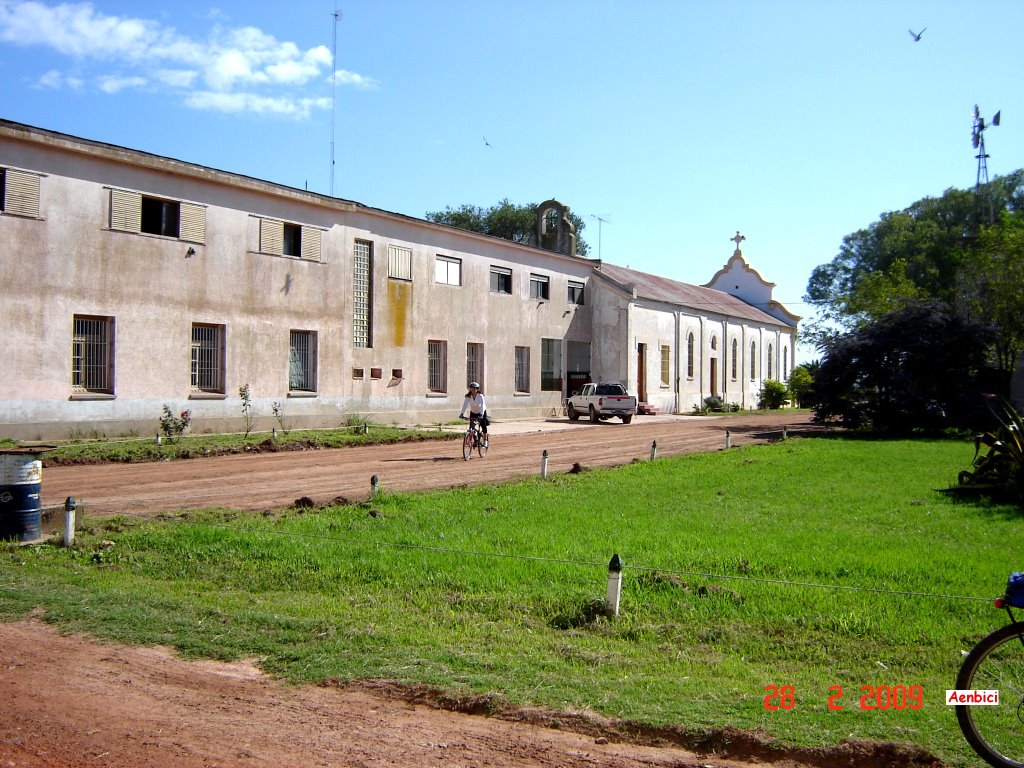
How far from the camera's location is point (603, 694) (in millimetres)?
→ 5762

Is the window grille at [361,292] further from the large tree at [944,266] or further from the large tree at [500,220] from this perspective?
the large tree at [500,220]

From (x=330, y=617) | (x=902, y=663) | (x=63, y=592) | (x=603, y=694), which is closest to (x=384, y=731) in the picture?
(x=603, y=694)

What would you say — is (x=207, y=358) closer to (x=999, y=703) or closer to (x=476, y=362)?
(x=476, y=362)

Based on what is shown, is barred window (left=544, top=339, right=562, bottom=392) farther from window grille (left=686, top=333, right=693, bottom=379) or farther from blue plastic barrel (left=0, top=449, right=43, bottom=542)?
blue plastic barrel (left=0, top=449, right=43, bottom=542)

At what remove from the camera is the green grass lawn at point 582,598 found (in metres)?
5.99

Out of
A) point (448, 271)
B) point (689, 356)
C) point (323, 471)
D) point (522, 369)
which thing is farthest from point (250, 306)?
point (689, 356)

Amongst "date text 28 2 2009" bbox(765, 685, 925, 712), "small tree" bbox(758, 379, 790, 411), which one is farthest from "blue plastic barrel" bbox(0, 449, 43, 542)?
"small tree" bbox(758, 379, 790, 411)

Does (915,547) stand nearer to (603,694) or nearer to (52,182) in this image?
(603,694)

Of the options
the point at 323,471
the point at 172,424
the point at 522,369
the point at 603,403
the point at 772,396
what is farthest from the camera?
the point at 772,396

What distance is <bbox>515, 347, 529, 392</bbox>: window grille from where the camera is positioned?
136 feet

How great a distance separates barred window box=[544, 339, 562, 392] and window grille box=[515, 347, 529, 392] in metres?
1.29

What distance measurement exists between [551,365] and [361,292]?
536 inches

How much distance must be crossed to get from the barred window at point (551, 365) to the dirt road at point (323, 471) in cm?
1241

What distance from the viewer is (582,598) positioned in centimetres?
797
